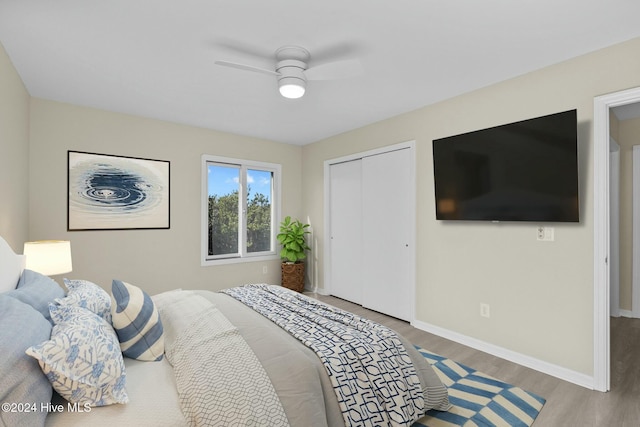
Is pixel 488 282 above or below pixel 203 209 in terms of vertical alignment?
below

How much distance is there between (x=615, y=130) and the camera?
396 centimetres

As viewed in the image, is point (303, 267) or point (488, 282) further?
point (303, 267)

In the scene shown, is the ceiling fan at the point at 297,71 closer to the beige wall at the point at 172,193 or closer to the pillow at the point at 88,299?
the pillow at the point at 88,299

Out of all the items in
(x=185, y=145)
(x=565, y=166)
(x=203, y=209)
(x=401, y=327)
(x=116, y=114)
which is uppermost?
(x=116, y=114)

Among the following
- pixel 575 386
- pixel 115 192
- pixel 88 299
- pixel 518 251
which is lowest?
pixel 575 386

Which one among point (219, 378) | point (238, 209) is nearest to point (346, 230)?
point (238, 209)

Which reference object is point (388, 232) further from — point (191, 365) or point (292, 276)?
point (191, 365)

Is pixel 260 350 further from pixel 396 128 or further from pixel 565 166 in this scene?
pixel 396 128

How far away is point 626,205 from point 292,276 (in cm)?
467

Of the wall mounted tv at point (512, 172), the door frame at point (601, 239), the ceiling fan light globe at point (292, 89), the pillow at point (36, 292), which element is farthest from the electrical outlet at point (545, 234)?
the pillow at point (36, 292)

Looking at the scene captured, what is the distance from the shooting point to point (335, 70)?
7.40 ft

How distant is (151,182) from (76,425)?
3.36 meters

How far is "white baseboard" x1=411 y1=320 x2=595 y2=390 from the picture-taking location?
8.00ft

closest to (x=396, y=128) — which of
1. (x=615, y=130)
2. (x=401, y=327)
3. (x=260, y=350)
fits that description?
(x=401, y=327)
